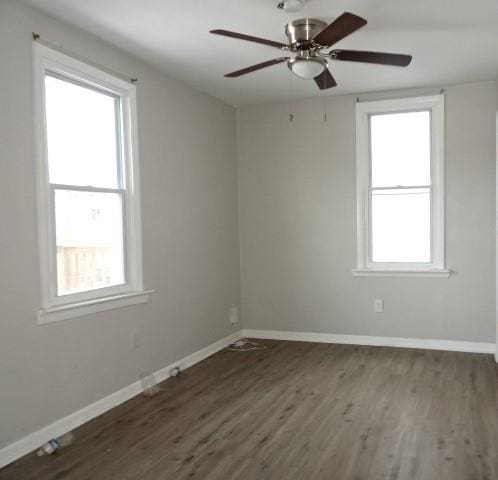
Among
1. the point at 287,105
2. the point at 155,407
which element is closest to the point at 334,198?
the point at 287,105

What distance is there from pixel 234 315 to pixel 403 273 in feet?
6.08

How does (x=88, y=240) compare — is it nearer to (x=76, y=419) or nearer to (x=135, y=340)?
(x=135, y=340)

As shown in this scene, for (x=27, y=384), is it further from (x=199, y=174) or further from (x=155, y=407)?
(x=199, y=174)

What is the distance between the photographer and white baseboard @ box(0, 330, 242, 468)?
281 cm

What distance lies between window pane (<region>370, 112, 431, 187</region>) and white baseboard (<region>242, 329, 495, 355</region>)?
5.21 feet

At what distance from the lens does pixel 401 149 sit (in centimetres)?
510

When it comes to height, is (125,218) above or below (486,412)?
above

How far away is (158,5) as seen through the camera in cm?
300

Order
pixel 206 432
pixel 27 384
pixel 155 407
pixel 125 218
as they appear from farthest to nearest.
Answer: pixel 125 218, pixel 155 407, pixel 206 432, pixel 27 384

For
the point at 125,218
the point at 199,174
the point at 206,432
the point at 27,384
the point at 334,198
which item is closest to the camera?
the point at 27,384

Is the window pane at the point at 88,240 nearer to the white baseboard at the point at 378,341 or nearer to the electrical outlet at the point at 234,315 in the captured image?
the electrical outlet at the point at 234,315

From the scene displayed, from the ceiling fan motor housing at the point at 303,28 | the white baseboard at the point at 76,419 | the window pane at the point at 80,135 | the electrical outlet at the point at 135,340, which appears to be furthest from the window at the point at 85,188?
the ceiling fan motor housing at the point at 303,28

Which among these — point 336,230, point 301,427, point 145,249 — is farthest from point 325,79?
point 301,427

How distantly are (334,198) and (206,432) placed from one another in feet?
9.71
